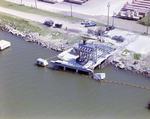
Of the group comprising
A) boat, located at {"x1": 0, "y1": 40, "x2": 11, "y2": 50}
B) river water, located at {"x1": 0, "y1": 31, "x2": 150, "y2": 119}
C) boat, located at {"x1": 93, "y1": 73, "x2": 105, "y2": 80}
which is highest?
boat, located at {"x1": 0, "y1": 40, "x2": 11, "y2": 50}

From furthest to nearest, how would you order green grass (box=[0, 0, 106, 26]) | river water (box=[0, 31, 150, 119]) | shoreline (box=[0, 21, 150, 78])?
green grass (box=[0, 0, 106, 26])
shoreline (box=[0, 21, 150, 78])
river water (box=[0, 31, 150, 119])

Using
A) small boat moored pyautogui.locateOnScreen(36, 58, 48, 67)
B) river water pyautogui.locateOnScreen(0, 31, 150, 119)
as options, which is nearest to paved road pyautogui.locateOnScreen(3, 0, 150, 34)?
river water pyautogui.locateOnScreen(0, 31, 150, 119)

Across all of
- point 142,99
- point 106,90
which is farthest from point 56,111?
point 142,99

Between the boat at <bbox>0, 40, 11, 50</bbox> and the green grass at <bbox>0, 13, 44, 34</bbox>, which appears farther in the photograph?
the green grass at <bbox>0, 13, 44, 34</bbox>

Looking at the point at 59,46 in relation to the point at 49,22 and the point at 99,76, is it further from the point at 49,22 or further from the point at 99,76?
the point at 99,76

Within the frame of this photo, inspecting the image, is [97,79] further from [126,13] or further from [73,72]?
[126,13]

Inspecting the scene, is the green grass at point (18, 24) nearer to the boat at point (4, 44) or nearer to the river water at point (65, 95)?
the boat at point (4, 44)

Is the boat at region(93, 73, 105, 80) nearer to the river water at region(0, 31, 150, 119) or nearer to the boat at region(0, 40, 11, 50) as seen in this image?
the river water at region(0, 31, 150, 119)

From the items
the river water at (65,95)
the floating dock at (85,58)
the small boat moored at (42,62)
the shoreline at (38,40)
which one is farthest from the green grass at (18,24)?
the floating dock at (85,58)
